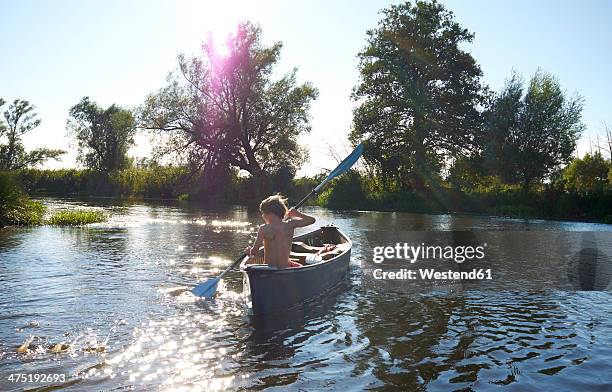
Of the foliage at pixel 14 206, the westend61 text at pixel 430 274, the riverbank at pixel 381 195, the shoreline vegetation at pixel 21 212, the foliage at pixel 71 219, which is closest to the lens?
the westend61 text at pixel 430 274

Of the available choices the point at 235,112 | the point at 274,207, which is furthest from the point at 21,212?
the point at 235,112

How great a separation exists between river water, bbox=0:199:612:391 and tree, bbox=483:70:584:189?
2688 cm

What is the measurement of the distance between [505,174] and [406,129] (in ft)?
27.2

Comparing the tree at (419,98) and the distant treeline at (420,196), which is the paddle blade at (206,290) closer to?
the distant treeline at (420,196)

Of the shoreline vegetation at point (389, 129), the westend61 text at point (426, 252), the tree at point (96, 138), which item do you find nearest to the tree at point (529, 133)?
the shoreline vegetation at point (389, 129)

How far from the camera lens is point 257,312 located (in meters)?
7.63

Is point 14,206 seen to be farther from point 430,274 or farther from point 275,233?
point 430,274

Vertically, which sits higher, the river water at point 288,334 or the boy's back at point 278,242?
the boy's back at point 278,242

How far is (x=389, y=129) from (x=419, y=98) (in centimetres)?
301

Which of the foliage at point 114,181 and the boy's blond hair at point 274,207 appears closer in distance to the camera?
the boy's blond hair at point 274,207

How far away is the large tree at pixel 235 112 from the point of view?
38.7 metres

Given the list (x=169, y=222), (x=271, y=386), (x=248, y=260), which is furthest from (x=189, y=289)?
(x=169, y=222)

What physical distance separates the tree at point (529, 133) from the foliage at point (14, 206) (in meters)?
29.4

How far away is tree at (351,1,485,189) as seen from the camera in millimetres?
35938
